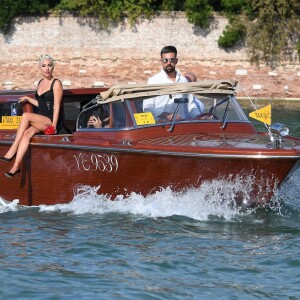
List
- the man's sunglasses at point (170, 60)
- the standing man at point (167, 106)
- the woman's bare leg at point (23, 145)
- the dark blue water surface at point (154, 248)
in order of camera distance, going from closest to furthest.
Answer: the dark blue water surface at point (154, 248) → the woman's bare leg at point (23, 145) → the standing man at point (167, 106) → the man's sunglasses at point (170, 60)

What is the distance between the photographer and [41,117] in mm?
10672

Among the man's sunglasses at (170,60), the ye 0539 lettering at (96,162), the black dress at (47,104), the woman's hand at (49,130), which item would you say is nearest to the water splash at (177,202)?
the ye 0539 lettering at (96,162)

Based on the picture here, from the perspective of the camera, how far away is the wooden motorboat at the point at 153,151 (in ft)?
31.7

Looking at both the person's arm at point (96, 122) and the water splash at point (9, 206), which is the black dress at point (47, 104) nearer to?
the person's arm at point (96, 122)

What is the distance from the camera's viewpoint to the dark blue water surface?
8008 mm

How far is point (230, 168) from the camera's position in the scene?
31.8 ft

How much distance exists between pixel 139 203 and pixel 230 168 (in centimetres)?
110

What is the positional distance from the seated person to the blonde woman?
1.14 ft

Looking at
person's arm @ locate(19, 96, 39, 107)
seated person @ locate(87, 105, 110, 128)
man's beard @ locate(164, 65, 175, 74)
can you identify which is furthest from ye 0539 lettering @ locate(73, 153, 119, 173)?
man's beard @ locate(164, 65, 175, 74)

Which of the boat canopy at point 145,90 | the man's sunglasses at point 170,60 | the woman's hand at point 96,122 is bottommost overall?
the woman's hand at point 96,122

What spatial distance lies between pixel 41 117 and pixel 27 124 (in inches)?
7.1

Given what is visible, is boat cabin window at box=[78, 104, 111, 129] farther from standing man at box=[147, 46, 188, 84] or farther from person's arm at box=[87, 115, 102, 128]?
standing man at box=[147, 46, 188, 84]

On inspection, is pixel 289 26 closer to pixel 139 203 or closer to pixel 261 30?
pixel 261 30

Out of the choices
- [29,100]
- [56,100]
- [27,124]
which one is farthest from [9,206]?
[56,100]
